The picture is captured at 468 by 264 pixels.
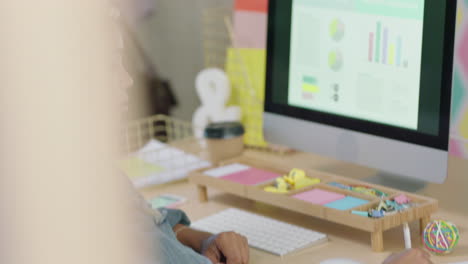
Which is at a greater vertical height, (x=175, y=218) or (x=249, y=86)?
(x=249, y=86)

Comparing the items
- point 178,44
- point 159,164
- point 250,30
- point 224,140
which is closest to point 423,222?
point 224,140

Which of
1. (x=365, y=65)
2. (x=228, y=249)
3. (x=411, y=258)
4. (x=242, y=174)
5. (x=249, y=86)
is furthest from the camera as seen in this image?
(x=249, y=86)

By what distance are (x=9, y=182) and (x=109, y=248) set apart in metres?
0.03

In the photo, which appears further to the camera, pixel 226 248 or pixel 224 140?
pixel 224 140

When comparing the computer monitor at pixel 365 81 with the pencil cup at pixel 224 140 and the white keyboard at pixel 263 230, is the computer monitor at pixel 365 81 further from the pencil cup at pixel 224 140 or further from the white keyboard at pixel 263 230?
the white keyboard at pixel 263 230

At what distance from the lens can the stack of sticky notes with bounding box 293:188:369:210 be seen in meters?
1.13

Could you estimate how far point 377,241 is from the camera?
1063 millimetres

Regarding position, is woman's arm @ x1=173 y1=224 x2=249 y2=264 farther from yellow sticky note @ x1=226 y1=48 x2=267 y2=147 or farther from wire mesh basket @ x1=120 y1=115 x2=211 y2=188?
yellow sticky note @ x1=226 y1=48 x2=267 y2=147

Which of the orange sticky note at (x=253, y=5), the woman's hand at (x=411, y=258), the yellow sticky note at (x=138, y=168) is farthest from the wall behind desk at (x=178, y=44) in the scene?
the woman's hand at (x=411, y=258)

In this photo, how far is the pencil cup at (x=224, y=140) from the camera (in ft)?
4.88

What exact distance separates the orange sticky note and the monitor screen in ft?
1.03

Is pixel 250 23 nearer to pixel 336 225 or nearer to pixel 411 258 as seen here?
pixel 336 225

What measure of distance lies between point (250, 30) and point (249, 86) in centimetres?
15

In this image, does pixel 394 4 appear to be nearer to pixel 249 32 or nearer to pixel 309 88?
pixel 309 88
